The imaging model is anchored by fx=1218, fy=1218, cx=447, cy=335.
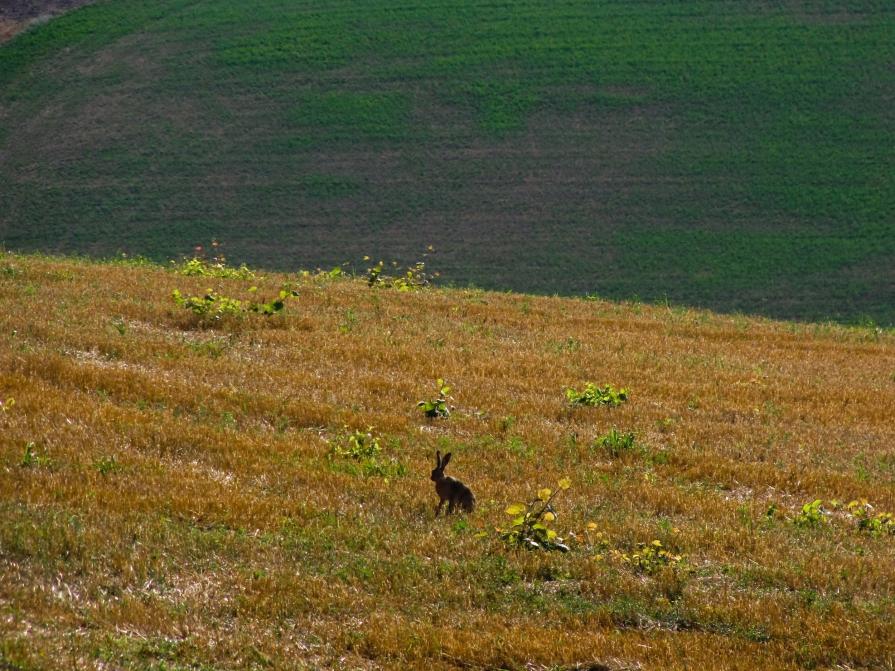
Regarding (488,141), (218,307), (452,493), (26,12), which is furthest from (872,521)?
(26,12)

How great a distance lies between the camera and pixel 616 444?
11.8 m

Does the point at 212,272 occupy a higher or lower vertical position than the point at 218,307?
lower

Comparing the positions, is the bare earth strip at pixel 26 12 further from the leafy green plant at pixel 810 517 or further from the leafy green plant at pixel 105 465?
the leafy green plant at pixel 810 517

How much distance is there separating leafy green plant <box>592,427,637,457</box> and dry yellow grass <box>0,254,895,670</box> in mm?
92

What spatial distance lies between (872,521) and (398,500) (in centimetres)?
381

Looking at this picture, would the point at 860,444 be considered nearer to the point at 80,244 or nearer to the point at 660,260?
the point at 660,260

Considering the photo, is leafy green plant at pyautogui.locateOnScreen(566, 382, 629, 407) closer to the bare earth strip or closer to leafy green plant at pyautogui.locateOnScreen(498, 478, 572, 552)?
leafy green plant at pyautogui.locateOnScreen(498, 478, 572, 552)

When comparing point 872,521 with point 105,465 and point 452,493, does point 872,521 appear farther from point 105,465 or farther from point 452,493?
point 105,465

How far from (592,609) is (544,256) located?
1174 inches

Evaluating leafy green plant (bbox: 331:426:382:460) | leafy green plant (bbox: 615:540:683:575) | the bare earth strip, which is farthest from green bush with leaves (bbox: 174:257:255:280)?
the bare earth strip

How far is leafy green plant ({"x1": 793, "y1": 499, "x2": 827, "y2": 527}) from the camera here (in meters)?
9.93

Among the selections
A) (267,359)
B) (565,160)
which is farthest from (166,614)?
(565,160)

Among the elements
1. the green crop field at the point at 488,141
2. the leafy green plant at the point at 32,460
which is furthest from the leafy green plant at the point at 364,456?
the green crop field at the point at 488,141

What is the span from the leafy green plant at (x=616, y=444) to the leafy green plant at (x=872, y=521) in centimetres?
237
